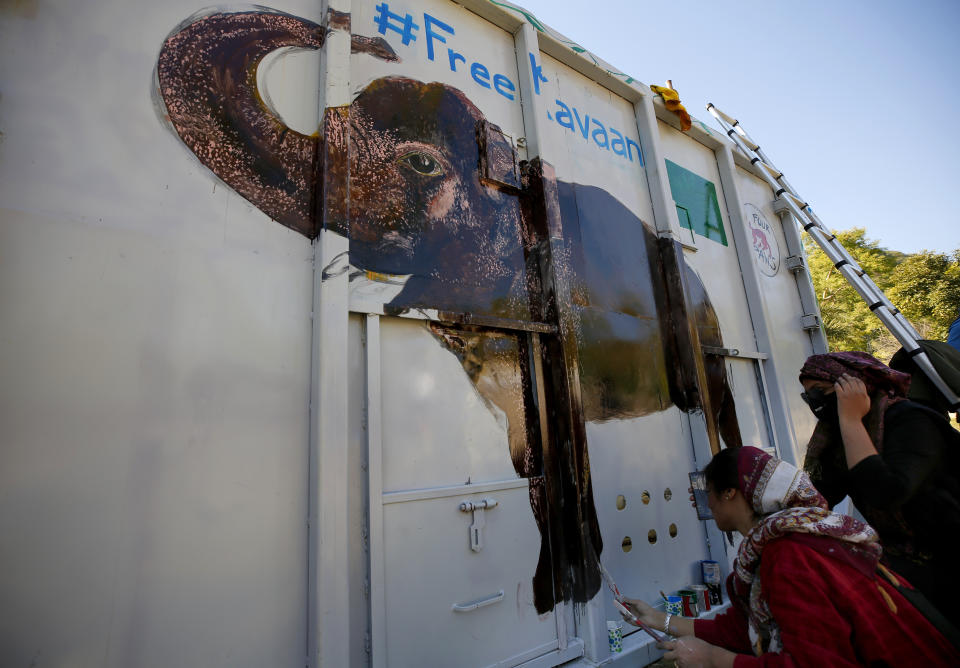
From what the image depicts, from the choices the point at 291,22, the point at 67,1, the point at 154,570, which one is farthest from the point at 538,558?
the point at 67,1

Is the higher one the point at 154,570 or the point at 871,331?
the point at 871,331

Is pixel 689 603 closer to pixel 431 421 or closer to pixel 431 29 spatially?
pixel 431 421

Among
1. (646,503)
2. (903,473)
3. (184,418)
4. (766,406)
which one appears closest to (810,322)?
(766,406)

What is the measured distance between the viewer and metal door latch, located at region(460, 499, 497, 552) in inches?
78.0

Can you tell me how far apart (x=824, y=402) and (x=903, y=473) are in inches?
20.3

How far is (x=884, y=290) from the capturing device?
604 inches

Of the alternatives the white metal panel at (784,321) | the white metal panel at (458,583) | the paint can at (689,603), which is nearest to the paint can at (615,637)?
the white metal panel at (458,583)

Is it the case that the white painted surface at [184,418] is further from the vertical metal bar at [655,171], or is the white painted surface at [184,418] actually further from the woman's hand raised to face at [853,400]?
the vertical metal bar at [655,171]

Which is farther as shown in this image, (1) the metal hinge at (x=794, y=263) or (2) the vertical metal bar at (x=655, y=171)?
(1) the metal hinge at (x=794, y=263)

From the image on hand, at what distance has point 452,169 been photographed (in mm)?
2498

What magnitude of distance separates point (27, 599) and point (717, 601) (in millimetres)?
3213

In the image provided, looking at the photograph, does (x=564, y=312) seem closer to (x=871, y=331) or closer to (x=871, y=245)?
(x=871, y=331)

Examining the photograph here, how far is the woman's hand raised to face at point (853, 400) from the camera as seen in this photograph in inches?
69.6

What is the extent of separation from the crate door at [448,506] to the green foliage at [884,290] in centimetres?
1480
